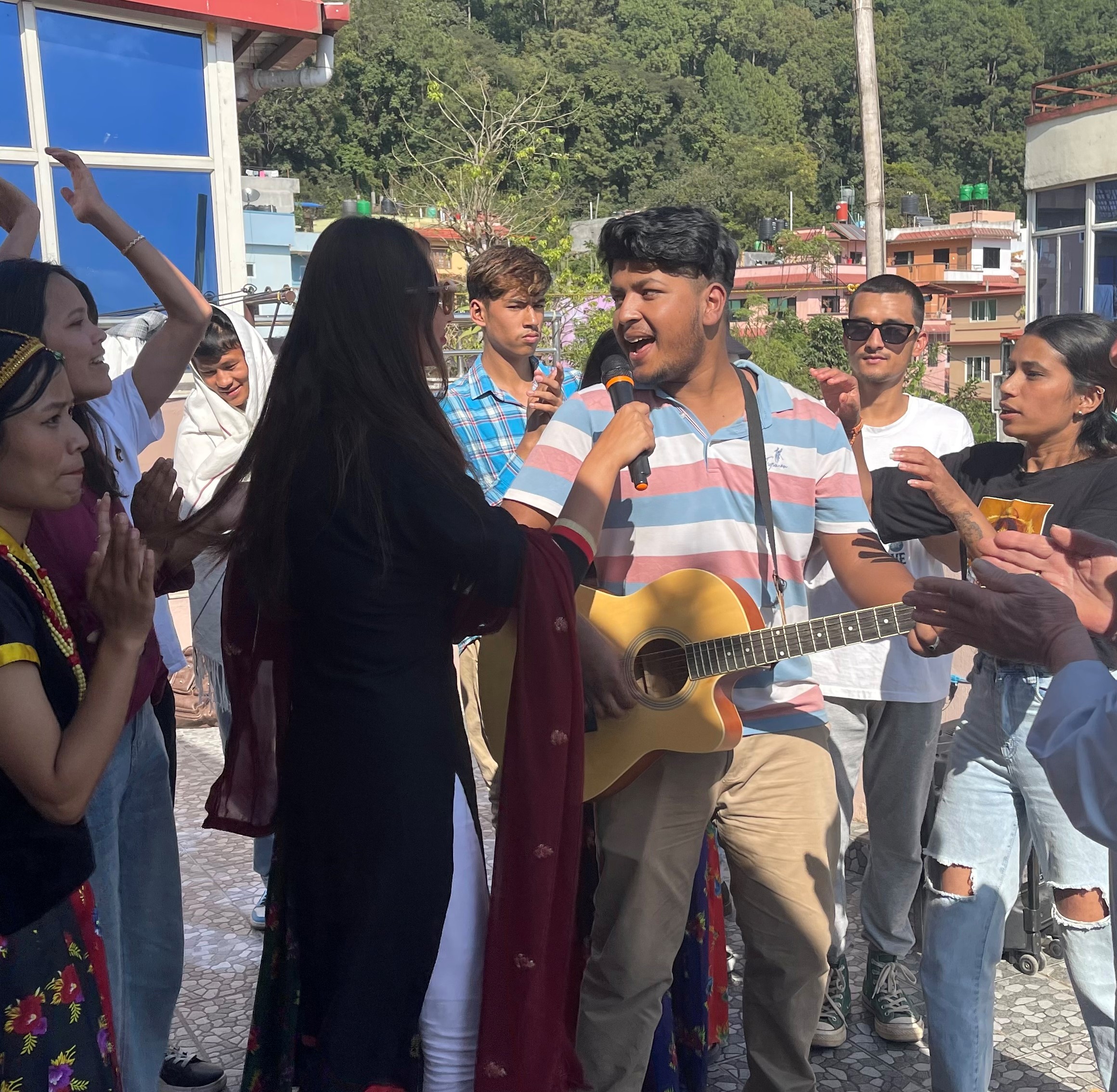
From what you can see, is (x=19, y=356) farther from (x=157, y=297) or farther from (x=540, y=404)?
(x=540, y=404)

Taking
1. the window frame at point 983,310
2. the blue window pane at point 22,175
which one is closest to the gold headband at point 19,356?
the blue window pane at point 22,175

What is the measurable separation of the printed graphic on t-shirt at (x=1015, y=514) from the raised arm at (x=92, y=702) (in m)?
2.05

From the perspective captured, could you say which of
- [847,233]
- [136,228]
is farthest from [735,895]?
[847,233]

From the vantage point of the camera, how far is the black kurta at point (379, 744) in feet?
7.05

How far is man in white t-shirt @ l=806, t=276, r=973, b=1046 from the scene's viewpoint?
343 centimetres

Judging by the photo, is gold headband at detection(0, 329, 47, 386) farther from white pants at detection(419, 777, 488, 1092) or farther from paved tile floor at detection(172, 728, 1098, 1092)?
paved tile floor at detection(172, 728, 1098, 1092)

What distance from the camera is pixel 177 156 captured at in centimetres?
925

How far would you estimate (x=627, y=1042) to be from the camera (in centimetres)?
259

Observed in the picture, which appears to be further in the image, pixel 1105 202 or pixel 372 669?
pixel 1105 202

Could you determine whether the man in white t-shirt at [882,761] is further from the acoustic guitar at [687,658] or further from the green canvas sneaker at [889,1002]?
the acoustic guitar at [687,658]

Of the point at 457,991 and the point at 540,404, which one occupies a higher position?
the point at 540,404

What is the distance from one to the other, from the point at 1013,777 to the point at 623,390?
4.23 ft

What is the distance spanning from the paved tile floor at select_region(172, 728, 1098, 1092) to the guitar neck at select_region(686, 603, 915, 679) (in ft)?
4.12

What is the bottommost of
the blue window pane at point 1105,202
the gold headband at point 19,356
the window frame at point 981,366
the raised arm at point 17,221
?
the gold headband at point 19,356
